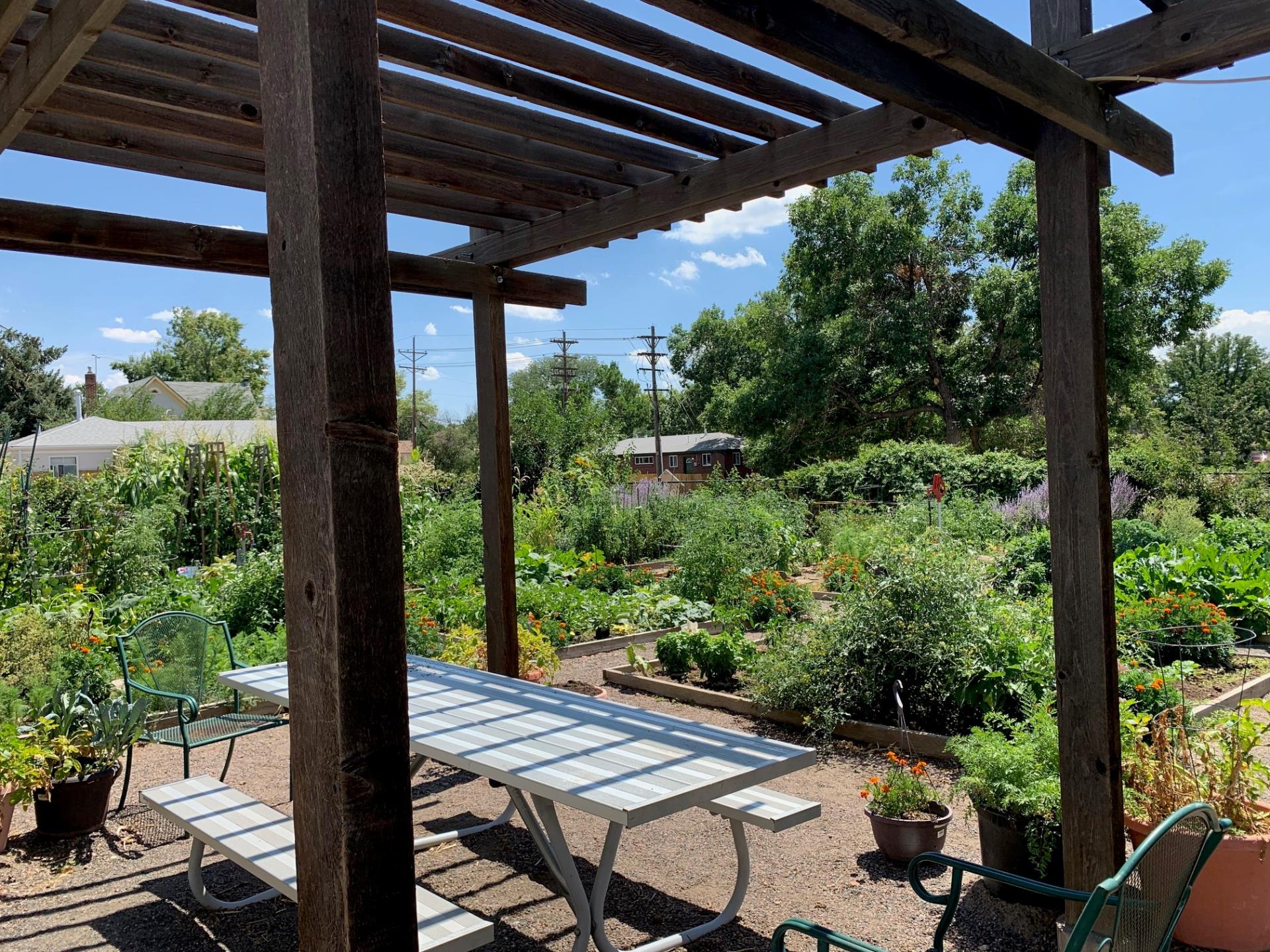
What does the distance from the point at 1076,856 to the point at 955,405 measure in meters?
23.9

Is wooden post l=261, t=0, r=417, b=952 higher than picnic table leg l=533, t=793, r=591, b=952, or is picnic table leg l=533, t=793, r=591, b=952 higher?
wooden post l=261, t=0, r=417, b=952

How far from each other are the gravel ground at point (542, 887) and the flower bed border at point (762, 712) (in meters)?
0.52

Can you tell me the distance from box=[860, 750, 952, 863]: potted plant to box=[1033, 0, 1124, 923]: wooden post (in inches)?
39.6

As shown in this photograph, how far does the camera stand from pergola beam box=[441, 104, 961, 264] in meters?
3.18

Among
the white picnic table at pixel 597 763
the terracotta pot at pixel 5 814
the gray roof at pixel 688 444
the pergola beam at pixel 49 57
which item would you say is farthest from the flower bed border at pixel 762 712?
the gray roof at pixel 688 444

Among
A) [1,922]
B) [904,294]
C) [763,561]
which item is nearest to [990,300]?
[904,294]

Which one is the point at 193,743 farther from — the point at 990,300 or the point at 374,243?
the point at 990,300

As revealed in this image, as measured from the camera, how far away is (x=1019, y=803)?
3215mm

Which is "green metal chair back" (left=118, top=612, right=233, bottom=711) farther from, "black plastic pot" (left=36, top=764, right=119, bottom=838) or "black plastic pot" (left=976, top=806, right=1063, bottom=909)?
"black plastic pot" (left=976, top=806, right=1063, bottom=909)

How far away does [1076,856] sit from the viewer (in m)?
2.69

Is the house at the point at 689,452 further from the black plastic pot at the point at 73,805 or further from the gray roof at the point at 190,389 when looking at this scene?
the black plastic pot at the point at 73,805

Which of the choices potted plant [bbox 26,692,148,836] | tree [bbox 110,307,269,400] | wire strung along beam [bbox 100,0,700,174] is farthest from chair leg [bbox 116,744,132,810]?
tree [bbox 110,307,269,400]

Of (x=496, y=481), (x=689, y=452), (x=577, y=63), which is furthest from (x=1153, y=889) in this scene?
(x=689, y=452)

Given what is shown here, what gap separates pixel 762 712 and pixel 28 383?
1524 inches
